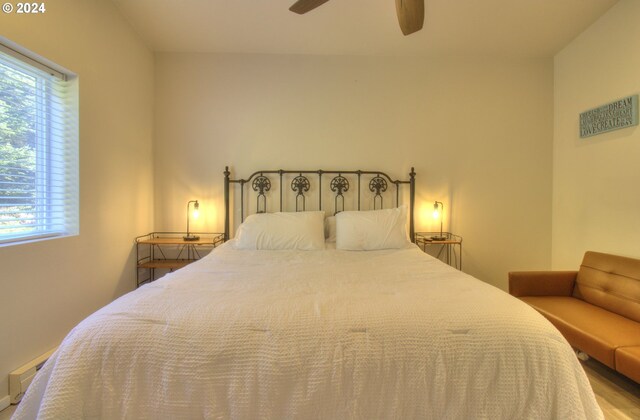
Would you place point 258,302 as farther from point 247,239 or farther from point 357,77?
point 357,77

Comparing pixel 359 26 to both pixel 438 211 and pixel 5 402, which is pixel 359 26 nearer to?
pixel 438 211

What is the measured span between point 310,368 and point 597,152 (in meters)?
2.94

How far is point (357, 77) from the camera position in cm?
273

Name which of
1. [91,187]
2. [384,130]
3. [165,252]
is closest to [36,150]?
[91,187]

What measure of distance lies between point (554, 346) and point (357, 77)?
256cm

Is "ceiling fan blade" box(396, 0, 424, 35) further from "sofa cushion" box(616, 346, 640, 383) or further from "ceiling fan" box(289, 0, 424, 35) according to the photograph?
"sofa cushion" box(616, 346, 640, 383)

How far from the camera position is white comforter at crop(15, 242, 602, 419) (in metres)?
0.86

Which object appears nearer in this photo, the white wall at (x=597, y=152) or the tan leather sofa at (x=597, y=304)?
the tan leather sofa at (x=597, y=304)

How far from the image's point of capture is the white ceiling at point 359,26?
2102 millimetres

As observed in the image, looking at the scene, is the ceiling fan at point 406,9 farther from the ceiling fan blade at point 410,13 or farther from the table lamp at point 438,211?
the table lamp at point 438,211

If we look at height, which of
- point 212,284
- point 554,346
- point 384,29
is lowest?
point 554,346

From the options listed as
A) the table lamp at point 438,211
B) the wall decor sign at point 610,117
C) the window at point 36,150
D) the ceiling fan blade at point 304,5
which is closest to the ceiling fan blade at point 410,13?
the ceiling fan blade at point 304,5

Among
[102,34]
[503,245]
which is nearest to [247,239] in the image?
[102,34]

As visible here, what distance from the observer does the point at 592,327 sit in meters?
1.61
